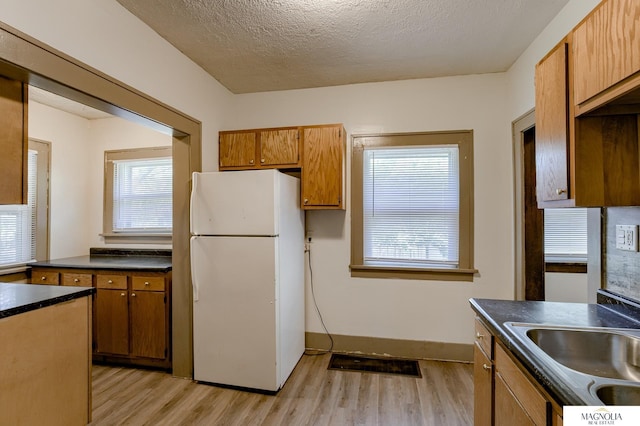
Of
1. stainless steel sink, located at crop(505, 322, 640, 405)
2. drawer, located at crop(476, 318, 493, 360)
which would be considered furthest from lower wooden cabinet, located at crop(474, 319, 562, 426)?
stainless steel sink, located at crop(505, 322, 640, 405)

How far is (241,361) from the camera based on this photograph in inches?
94.8

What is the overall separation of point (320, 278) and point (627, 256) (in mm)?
2272

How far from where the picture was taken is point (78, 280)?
9.36 ft

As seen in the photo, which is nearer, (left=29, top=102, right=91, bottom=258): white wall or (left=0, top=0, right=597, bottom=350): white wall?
(left=0, top=0, right=597, bottom=350): white wall

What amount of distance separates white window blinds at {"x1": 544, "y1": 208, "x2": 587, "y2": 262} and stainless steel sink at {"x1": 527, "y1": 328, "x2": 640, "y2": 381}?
2292 millimetres

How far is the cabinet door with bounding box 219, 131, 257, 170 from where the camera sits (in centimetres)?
294

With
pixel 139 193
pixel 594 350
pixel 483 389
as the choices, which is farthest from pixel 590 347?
pixel 139 193

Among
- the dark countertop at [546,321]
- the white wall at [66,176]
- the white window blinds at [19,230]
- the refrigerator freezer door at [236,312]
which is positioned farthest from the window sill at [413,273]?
the white window blinds at [19,230]

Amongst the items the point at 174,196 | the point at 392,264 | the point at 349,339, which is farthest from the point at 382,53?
the point at 349,339

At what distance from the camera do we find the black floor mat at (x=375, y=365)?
2670 mm

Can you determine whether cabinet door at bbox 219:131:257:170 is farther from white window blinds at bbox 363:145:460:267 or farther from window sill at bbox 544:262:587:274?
window sill at bbox 544:262:587:274

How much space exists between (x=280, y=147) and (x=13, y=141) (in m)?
1.80

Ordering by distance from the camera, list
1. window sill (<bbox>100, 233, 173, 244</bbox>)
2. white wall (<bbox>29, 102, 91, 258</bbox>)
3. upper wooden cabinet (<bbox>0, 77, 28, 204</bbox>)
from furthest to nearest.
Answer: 1. window sill (<bbox>100, 233, 173, 244</bbox>)
2. white wall (<bbox>29, 102, 91, 258</bbox>)
3. upper wooden cabinet (<bbox>0, 77, 28, 204</bbox>)

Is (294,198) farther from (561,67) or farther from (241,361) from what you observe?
(561,67)
